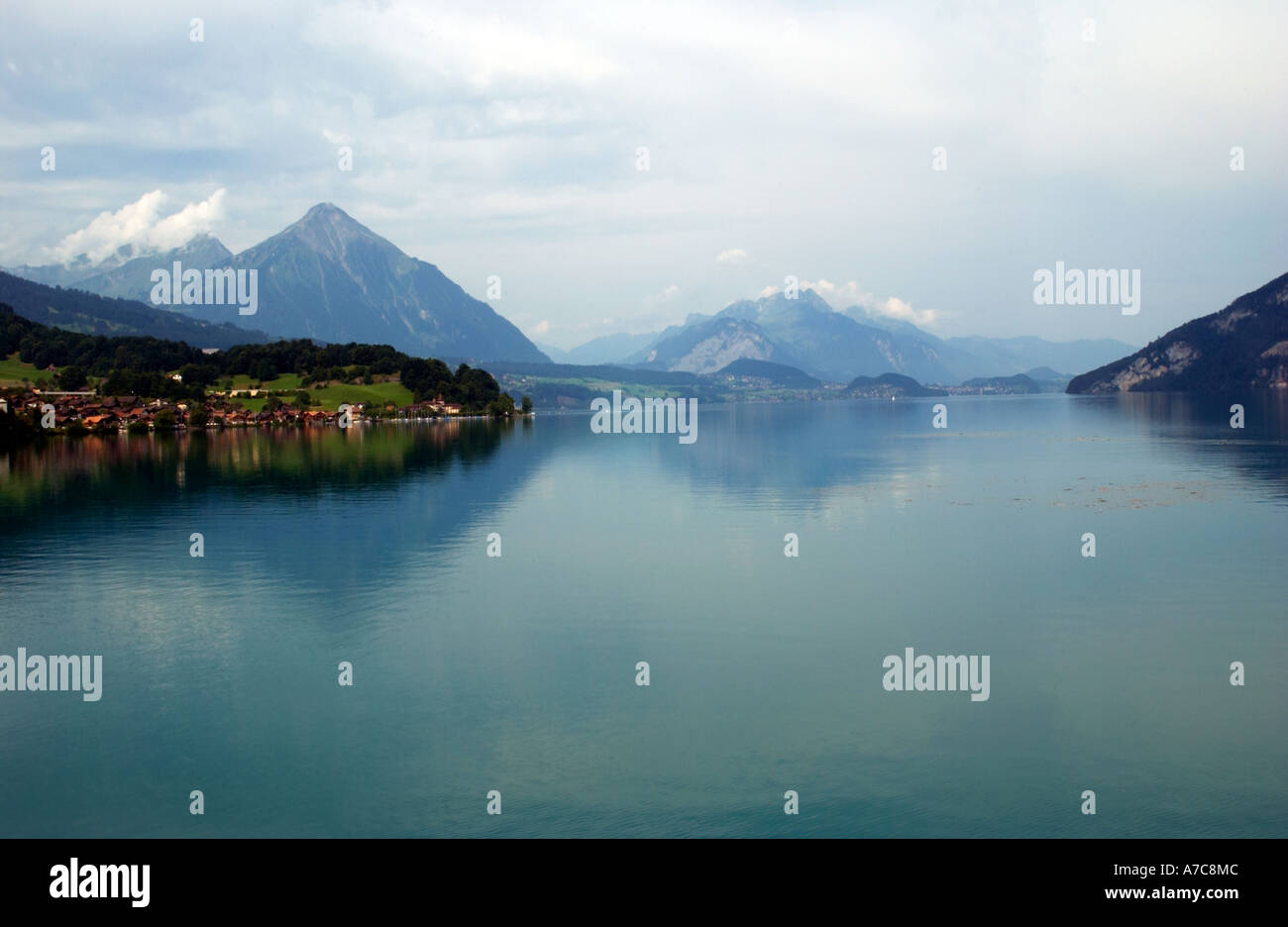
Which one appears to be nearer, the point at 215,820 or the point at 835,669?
the point at 215,820

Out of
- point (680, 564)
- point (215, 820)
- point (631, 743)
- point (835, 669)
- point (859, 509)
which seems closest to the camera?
point (215, 820)

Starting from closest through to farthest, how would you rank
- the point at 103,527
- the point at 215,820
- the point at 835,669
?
the point at 215,820 → the point at 835,669 → the point at 103,527
